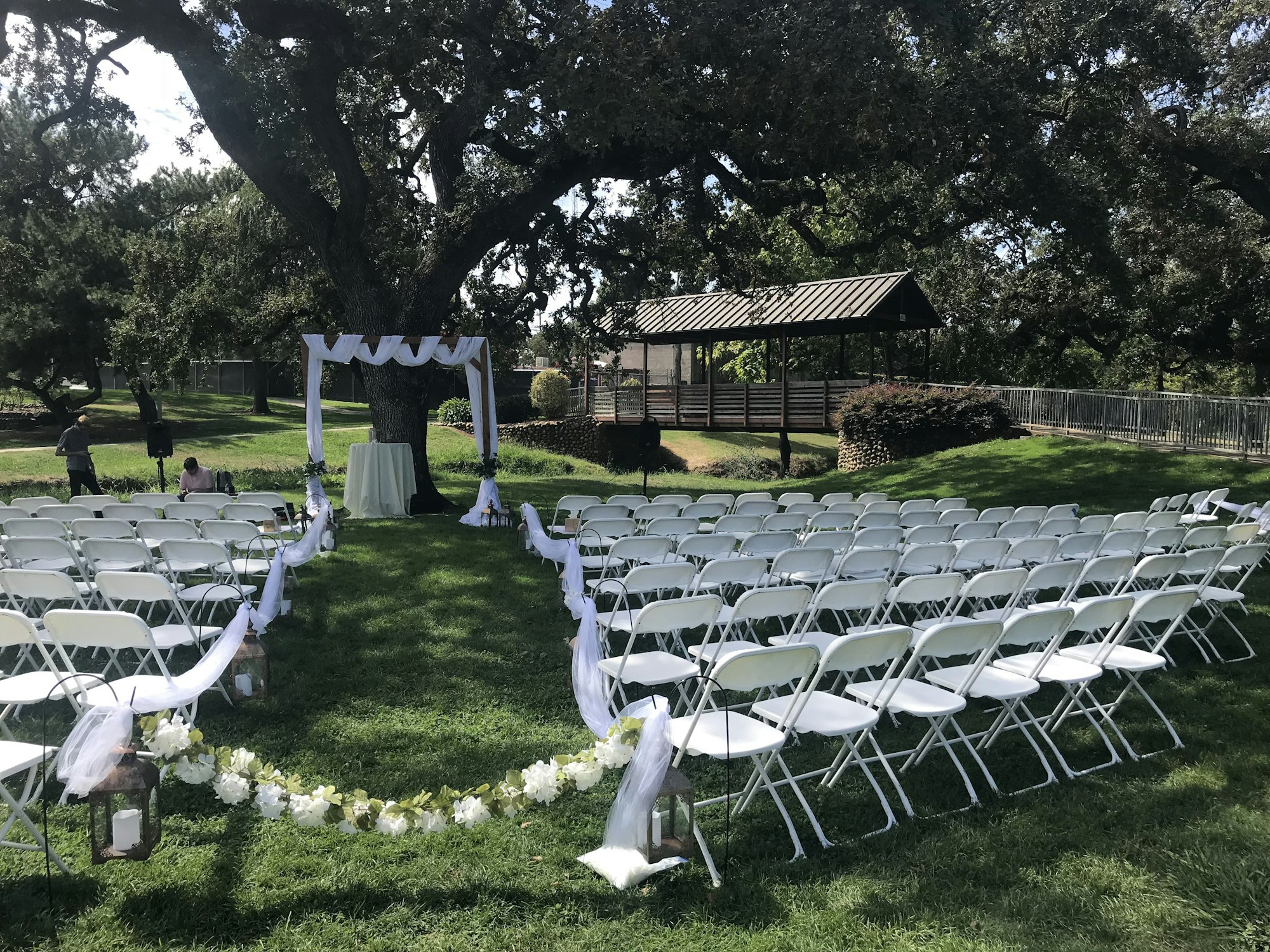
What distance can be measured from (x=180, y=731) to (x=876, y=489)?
14657mm

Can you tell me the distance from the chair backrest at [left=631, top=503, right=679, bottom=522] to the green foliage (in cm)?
1183

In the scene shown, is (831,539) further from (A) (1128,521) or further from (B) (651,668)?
(A) (1128,521)

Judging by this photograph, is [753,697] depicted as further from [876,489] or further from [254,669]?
[876,489]

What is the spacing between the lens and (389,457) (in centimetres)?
1219

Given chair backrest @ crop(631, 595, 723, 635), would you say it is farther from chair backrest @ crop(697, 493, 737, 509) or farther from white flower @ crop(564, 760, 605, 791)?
chair backrest @ crop(697, 493, 737, 509)

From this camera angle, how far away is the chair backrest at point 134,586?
4473mm

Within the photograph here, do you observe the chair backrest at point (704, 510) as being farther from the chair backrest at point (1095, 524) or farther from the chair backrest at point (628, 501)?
the chair backrest at point (1095, 524)

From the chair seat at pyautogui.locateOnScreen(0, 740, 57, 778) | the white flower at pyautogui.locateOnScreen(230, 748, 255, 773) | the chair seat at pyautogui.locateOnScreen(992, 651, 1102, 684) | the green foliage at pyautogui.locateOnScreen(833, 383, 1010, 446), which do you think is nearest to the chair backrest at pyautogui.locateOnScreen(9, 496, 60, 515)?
the chair seat at pyautogui.locateOnScreen(0, 740, 57, 778)

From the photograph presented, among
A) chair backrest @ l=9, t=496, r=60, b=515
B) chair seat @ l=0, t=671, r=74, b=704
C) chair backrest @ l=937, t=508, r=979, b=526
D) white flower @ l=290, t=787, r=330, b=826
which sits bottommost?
white flower @ l=290, t=787, r=330, b=826

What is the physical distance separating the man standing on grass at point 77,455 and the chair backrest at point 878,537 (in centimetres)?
1070

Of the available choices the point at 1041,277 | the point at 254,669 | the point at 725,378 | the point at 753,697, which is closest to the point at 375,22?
the point at 254,669

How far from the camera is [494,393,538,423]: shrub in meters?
27.2

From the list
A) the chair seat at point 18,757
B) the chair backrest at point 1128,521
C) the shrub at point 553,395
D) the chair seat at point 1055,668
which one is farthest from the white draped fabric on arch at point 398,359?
the shrub at point 553,395

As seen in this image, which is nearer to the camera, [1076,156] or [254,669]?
[254,669]
